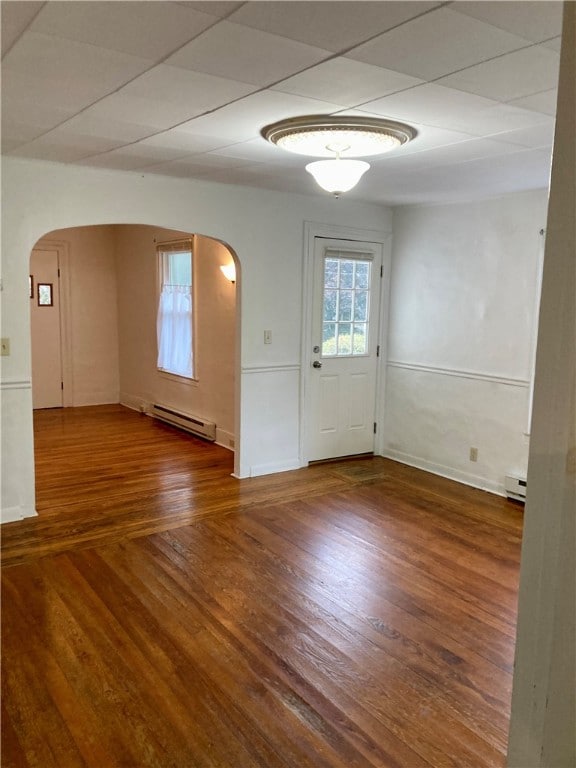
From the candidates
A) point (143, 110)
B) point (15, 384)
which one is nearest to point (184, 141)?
point (143, 110)

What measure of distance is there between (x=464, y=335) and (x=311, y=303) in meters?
1.35

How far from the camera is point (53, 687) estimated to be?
7.76ft

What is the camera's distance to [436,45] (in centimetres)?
188

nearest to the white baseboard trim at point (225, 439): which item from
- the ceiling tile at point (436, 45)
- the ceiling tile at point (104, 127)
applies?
the ceiling tile at point (104, 127)

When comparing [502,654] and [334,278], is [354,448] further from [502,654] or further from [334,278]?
[502,654]

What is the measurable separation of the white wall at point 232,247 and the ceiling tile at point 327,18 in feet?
8.79

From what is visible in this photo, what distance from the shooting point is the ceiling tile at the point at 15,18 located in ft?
5.48

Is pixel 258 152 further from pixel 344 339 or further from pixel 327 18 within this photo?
pixel 344 339

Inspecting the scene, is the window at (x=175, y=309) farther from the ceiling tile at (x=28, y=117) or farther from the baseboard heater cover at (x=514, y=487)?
the baseboard heater cover at (x=514, y=487)

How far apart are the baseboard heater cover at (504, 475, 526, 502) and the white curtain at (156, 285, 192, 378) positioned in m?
3.53

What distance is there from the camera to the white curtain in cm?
659

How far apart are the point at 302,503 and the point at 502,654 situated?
2.08m

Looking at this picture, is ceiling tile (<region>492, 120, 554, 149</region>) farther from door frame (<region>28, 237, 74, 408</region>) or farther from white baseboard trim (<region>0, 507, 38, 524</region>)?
door frame (<region>28, 237, 74, 408</region>)

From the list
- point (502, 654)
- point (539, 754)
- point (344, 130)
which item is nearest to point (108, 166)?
point (344, 130)
